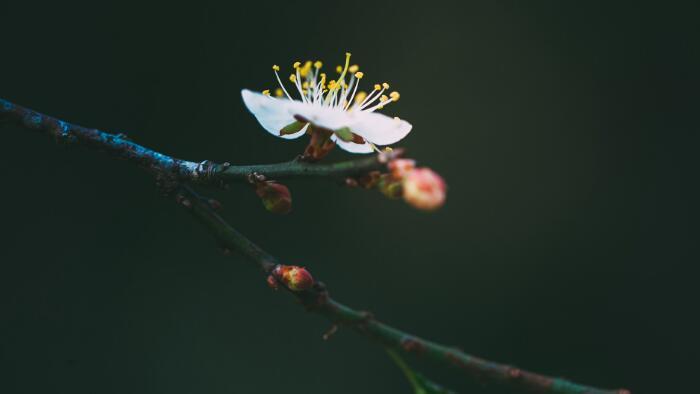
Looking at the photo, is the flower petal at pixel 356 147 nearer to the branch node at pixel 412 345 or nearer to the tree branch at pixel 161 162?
the tree branch at pixel 161 162

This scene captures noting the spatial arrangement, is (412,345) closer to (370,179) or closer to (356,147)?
(370,179)

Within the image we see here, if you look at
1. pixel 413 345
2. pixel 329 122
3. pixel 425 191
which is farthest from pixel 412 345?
pixel 329 122

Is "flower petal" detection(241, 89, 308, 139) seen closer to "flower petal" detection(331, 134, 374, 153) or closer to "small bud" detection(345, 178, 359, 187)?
"flower petal" detection(331, 134, 374, 153)

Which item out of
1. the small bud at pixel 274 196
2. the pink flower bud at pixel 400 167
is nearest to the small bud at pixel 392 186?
the pink flower bud at pixel 400 167

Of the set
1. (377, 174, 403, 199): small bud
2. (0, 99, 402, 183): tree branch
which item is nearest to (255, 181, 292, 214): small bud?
(0, 99, 402, 183): tree branch

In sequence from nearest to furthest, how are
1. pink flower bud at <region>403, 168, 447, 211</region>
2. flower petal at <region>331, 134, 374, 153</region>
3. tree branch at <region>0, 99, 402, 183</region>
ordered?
pink flower bud at <region>403, 168, 447, 211</region> → tree branch at <region>0, 99, 402, 183</region> → flower petal at <region>331, 134, 374, 153</region>

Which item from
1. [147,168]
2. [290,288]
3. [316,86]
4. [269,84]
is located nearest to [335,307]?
[290,288]
